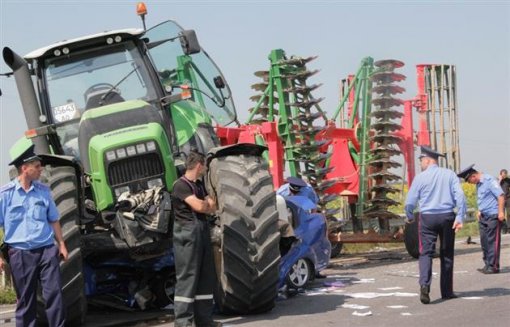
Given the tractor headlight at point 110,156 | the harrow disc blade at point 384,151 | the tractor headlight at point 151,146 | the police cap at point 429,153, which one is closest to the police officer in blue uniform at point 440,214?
the police cap at point 429,153

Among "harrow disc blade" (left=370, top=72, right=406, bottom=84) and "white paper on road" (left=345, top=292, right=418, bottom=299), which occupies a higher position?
"harrow disc blade" (left=370, top=72, right=406, bottom=84)

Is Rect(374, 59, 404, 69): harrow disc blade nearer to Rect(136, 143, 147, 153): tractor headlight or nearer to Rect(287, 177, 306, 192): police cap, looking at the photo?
Rect(287, 177, 306, 192): police cap

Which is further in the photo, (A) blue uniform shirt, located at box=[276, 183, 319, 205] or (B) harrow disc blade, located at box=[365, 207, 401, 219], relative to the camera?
(B) harrow disc blade, located at box=[365, 207, 401, 219]

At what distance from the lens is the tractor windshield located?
970 cm

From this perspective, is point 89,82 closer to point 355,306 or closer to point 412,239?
point 355,306

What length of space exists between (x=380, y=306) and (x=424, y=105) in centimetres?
730

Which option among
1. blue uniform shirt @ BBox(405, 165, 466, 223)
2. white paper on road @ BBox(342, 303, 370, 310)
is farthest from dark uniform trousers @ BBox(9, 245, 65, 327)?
blue uniform shirt @ BBox(405, 165, 466, 223)

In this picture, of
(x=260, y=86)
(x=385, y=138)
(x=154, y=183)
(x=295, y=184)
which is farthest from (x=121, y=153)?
(x=385, y=138)

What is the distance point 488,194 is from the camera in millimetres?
12727

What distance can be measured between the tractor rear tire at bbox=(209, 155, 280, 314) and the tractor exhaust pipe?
2.05 metres

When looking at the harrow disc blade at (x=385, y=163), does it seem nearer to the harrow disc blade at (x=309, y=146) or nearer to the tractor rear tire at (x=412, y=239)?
the harrow disc blade at (x=309, y=146)

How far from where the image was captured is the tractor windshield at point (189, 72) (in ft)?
31.8

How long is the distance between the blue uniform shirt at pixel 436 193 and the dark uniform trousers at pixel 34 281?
4.14 meters

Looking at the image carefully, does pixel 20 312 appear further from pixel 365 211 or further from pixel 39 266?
pixel 365 211
